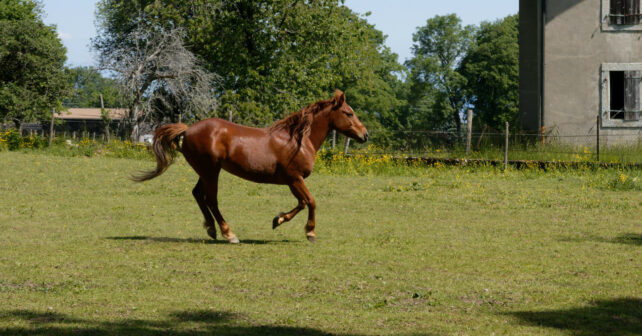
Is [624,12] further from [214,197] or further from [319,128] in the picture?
[214,197]

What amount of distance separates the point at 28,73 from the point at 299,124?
4554 cm

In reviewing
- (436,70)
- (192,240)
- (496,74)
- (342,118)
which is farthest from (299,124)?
(436,70)

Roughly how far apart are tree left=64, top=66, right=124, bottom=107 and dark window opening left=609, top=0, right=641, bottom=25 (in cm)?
2604

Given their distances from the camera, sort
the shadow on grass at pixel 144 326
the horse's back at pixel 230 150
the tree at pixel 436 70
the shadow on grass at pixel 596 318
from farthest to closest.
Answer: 1. the tree at pixel 436 70
2. the horse's back at pixel 230 150
3. the shadow on grass at pixel 596 318
4. the shadow on grass at pixel 144 326

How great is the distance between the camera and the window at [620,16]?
27.1 metres

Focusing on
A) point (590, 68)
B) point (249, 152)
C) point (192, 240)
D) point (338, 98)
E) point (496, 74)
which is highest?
point (496, 74)

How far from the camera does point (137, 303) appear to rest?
6.54 m

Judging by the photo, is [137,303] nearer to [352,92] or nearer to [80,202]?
[80,202]

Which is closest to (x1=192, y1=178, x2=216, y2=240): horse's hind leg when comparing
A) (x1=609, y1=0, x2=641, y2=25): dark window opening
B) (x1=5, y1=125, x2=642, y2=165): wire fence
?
(x1=5, y1=125, x2=642, y2=165): wire fence

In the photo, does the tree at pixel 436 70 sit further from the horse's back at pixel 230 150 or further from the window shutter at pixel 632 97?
the horse's back at pixel 230 150

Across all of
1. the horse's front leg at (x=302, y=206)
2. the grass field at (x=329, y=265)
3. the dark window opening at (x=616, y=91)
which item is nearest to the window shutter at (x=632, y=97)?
the dark window opening at (x=616, y=91)

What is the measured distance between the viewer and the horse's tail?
10.5m

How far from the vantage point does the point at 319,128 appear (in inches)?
421

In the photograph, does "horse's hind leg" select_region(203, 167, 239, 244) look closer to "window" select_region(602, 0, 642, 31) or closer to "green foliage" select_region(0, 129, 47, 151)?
"window" select_region(602, 0, 642, 31)
